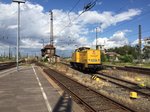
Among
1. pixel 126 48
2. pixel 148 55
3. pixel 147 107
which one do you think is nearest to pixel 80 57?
pixel 147 107

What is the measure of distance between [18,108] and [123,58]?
6962 cm

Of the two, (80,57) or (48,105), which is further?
(80,57)

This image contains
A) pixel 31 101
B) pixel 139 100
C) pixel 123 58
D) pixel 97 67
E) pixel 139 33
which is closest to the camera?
pixel 31 101

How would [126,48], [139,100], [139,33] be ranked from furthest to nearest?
[126,48] < [139,33] < [139,100]

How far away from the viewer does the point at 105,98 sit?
559 inches

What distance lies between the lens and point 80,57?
3984 centimetres

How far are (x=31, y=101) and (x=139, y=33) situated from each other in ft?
163

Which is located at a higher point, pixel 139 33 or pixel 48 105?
pixel 139 33

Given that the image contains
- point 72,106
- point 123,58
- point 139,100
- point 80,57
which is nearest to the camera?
point 72,106

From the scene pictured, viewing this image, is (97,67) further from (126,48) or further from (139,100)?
(126,48)

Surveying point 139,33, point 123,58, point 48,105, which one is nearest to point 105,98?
point 48,105

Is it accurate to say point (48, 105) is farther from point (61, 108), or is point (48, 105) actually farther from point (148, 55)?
point (148, 55)

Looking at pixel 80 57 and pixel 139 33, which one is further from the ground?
pixel 139 33

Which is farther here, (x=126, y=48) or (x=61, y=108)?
(x=126, y=48)
